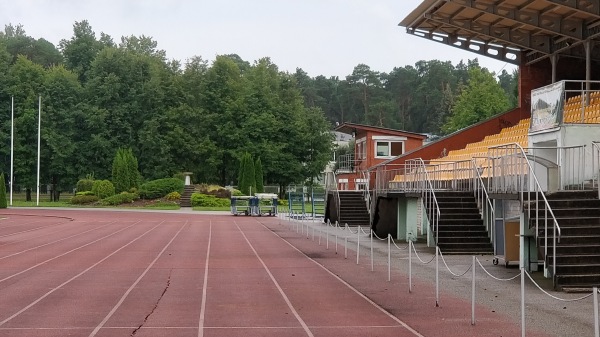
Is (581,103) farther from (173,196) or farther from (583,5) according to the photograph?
(173,196)

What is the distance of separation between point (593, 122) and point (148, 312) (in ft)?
53.3

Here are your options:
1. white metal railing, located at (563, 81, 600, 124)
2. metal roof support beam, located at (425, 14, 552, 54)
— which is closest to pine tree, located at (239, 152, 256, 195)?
metal roof support beam, located at (425, 14, 552, 54)

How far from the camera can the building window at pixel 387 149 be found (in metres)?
55.8

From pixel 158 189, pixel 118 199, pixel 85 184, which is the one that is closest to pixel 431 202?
pixel 118 199

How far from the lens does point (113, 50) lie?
91.2 metres

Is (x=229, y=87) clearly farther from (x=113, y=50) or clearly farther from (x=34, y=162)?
(x=34, y=162)

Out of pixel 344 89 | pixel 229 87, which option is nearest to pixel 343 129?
pixel 229 87

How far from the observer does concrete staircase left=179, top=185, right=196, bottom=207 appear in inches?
2832

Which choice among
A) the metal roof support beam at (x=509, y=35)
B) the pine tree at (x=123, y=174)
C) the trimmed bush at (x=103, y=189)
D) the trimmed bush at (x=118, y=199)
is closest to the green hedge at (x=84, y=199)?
the trimmed bush at (x=103, y=189)

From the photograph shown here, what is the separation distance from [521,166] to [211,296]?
7.96m

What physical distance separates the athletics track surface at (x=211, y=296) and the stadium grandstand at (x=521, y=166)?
3.12 meters

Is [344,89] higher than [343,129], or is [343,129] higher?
[344,89]

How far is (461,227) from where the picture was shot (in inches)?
945

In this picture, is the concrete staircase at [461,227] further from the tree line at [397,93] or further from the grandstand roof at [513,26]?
the tree line at [397,93]
